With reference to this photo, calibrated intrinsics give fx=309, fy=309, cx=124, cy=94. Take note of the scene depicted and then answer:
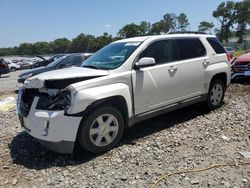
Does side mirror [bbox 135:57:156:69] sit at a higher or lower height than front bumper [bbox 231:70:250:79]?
higher

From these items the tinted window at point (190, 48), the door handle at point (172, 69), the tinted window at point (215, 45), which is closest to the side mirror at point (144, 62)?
the door handle at point (172, 69)

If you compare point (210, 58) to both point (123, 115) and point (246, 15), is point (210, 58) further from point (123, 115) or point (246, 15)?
point (246, 15)

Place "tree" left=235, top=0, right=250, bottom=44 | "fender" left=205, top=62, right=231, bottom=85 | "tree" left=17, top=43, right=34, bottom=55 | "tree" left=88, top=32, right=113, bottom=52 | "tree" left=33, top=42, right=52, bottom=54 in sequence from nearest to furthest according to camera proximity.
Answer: "fender" left=205, top=62, right=231, bottom=85
"tree" left=88, top=32, right=113, bottom=52
"tree" left=235, top=0, right=250, bottom=44
"tree" left=33, top=42, right=52, bottom=54
"tree" left=17, top=43, right=34, bottom=55

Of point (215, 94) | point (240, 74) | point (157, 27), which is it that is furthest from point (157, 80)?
point (157, 27)

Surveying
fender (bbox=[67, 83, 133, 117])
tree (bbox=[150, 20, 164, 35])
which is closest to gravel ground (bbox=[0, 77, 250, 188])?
fender (bbox=[67, 83, 133, 117])

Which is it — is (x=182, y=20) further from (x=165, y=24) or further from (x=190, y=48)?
(x=190, y=48)

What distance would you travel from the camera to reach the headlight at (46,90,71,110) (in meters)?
4.42

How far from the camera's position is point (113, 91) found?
4.80m

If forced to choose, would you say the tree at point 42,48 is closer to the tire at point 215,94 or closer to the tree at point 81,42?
the tree at point 81,42

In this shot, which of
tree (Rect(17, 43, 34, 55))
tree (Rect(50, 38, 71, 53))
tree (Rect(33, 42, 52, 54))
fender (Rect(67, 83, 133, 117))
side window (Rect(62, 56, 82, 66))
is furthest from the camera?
tree (Rect(17, 43, 34, 55))

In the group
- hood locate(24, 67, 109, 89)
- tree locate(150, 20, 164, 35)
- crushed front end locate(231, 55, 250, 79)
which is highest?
tree locate(150, 20, 164, 35)

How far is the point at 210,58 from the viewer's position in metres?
6.78

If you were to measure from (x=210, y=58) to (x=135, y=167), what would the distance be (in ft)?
11.4

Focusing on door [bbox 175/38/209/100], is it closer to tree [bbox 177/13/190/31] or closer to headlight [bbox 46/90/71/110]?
headlight [bbox 46/90/71/110]
